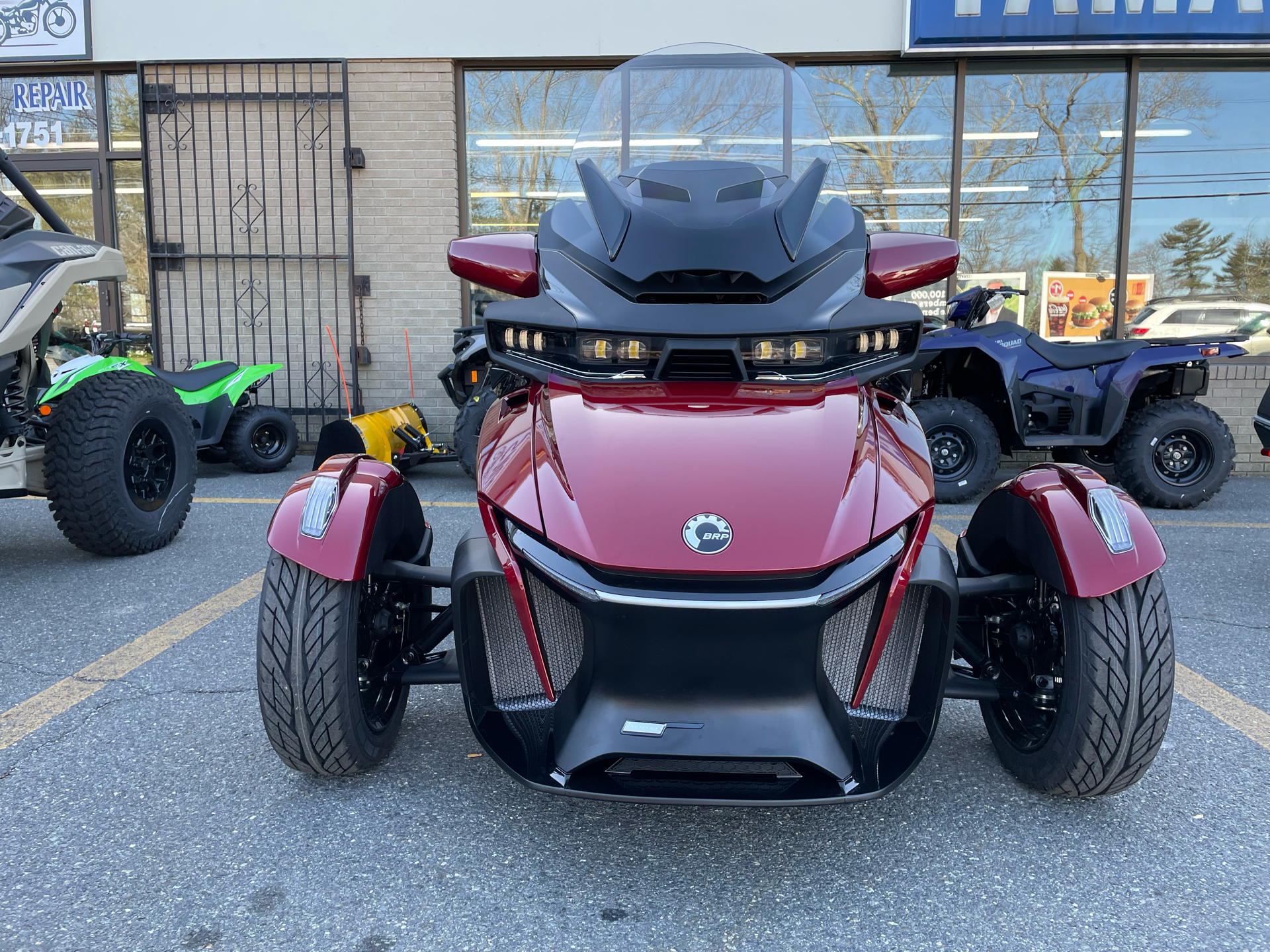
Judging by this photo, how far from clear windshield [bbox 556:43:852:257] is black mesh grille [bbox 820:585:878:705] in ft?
3.62

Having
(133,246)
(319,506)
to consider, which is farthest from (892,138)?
(319,506)

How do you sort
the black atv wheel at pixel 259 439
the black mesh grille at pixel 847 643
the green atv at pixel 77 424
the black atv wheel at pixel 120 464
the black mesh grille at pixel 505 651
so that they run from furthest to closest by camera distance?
the black atv wheel at pixel 259 439
the black atv wheel at pixel 120 464
the green atv at pixel 77 424
the black mesh grille at pixel 505 651
the black mesh grille at pixel 847 643

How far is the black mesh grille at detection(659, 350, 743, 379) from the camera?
193 centimetres

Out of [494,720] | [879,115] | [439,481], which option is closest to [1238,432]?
[879,115]

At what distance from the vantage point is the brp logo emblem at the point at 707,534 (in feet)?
5.22

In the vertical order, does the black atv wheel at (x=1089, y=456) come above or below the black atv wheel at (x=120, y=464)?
below

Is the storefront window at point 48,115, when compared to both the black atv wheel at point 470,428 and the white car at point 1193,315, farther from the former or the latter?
the white car at point 1193,315

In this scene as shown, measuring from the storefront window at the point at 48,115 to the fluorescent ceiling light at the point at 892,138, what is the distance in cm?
713

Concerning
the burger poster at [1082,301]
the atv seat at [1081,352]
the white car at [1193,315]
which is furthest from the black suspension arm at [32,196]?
the white car at [1193,315]

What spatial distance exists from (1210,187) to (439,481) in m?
7.31

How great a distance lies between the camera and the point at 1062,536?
1898 mm

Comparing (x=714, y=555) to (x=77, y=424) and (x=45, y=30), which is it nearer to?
(x=77, y=424)

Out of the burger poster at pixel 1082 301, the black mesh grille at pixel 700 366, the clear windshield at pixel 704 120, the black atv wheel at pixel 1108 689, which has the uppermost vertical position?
the clear windshield at pixel 704 120

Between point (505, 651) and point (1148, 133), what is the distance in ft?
27.6
